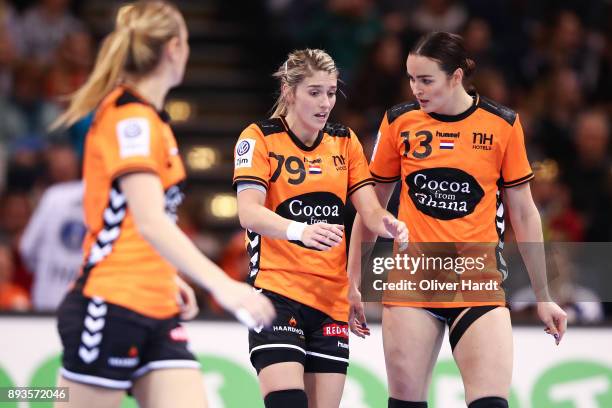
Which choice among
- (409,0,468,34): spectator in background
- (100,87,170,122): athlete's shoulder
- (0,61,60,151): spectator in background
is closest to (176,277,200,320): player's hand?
(100,87,170,122): athlete's shoulder

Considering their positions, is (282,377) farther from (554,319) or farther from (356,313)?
(554,319)

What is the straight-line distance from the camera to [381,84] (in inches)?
369

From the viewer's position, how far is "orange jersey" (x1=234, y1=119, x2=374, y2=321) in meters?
4.64

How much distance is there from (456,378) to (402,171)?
6.84ft

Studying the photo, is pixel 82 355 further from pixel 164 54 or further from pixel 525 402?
pixel 525 402

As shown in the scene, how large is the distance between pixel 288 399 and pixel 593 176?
4660 millimetres

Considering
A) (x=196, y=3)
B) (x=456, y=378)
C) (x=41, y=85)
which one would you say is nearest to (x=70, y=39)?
(x=41, y=85)

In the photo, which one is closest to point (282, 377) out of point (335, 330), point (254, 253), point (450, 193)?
point (335, 330)

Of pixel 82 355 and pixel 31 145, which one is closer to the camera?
pixel 82 355

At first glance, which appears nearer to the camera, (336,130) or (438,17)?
(336,130)

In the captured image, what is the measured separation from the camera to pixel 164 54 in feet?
11.8

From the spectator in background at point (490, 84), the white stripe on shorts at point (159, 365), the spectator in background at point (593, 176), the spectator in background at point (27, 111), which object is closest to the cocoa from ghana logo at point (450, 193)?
the white stripe on shorts at point (159, 365)

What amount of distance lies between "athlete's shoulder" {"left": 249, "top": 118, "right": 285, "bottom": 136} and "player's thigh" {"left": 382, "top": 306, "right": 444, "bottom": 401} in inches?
36.8

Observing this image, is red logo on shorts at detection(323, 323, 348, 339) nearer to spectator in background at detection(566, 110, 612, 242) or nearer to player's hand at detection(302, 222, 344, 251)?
player's hand at detection(302, 222, 344, 251)
